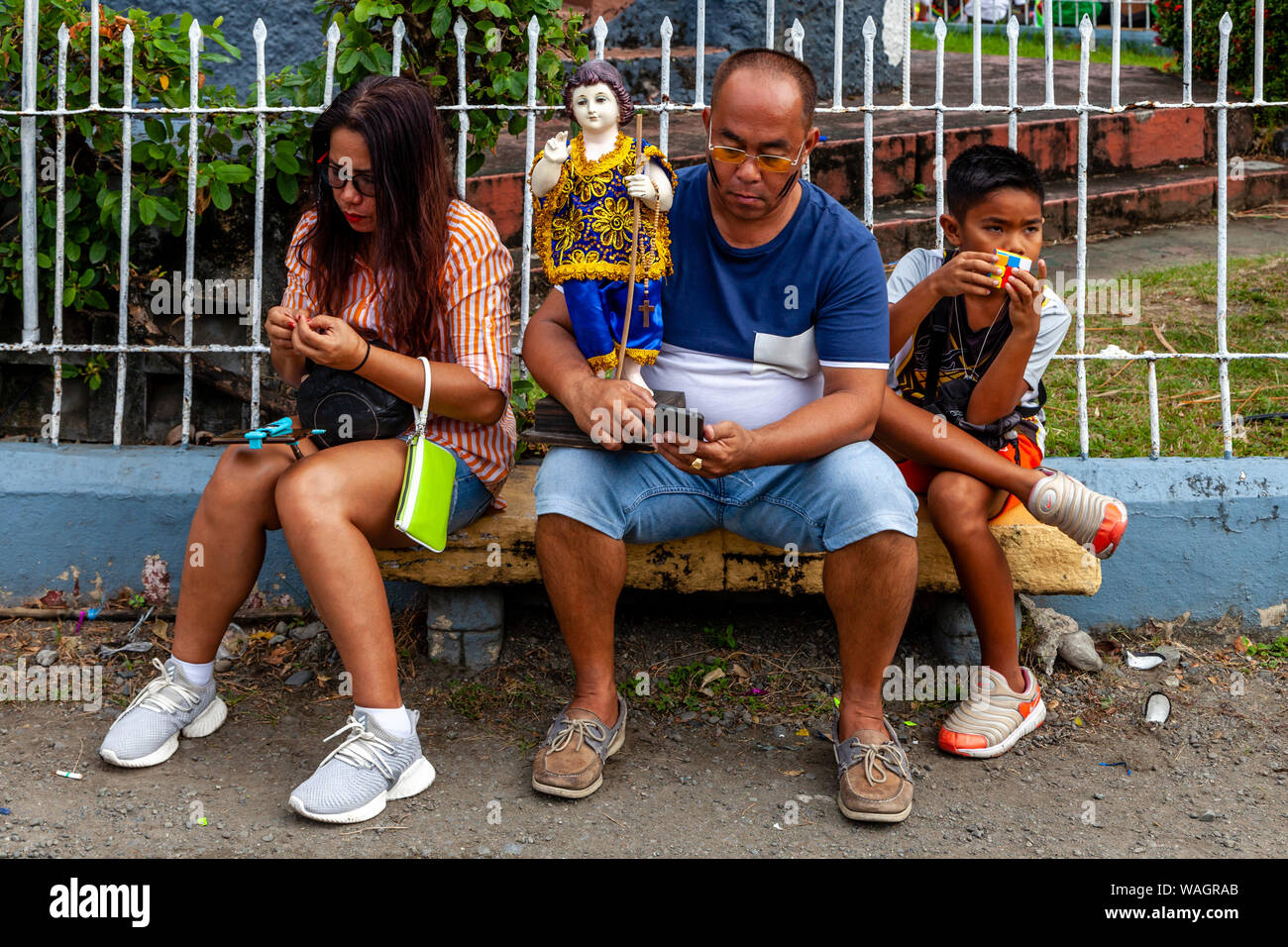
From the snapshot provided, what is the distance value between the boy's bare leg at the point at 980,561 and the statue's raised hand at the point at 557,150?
1.19 meters

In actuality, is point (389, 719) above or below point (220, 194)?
below

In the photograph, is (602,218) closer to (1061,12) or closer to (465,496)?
(465,496)

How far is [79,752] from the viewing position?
305 cm

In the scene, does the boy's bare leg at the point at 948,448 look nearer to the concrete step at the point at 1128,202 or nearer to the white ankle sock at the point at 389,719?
the white ankle sock at the point at 389,719

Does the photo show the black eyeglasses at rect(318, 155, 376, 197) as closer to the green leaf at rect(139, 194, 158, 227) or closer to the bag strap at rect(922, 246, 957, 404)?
the green leaf at rect(139, 194, 158, 227)

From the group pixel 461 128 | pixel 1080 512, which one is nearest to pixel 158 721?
pixel 461 128

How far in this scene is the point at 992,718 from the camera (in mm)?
3111

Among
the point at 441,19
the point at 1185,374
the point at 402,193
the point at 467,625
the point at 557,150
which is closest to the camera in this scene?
the point at 557,150

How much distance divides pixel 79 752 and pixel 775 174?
213cm

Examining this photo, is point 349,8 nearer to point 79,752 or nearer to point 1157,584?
point 79,752

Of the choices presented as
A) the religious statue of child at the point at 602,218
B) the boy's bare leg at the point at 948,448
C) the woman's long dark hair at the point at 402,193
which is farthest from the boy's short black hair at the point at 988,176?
the woman's long dark hair at the point at 402,193

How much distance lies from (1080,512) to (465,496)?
1472 millimetres

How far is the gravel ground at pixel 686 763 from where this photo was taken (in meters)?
2.73

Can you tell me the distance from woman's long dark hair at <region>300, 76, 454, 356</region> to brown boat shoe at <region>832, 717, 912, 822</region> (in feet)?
4.51
